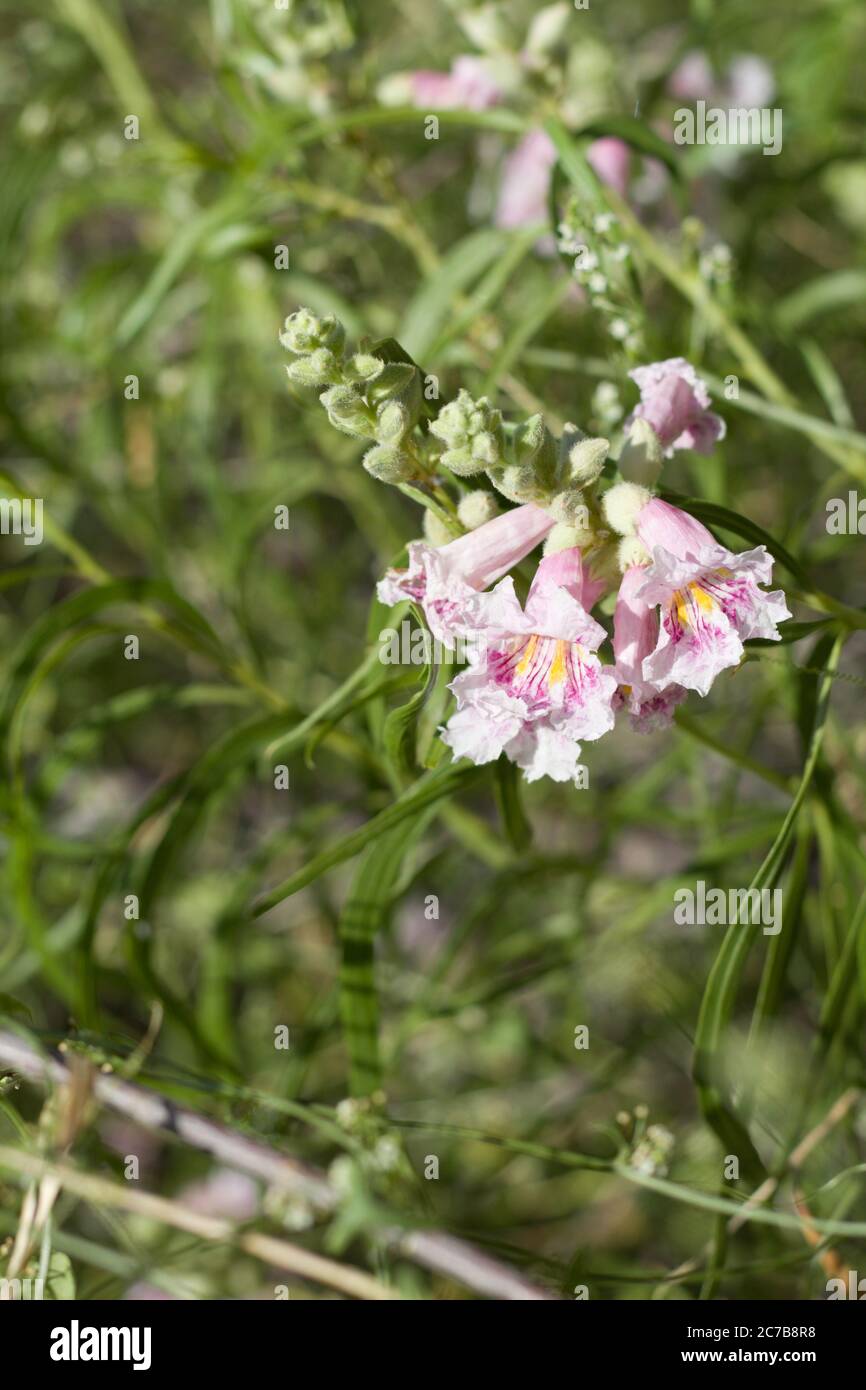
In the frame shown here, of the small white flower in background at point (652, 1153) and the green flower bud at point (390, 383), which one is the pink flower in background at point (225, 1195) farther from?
the green flower bud at point (390, 383)

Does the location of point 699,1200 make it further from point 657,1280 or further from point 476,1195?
point 476,1195

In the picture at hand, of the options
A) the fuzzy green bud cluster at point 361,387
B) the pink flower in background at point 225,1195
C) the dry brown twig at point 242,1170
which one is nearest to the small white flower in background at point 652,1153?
the dry brown twig at point 242,1170

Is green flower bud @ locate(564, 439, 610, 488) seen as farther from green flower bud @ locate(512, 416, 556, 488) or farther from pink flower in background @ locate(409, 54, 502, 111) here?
pink flower in background @ locate(409, 54, 502, 111)

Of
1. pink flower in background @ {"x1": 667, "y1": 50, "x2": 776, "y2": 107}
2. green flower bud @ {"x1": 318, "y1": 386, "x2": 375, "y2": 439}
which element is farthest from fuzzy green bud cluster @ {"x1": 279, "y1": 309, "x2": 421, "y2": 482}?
pink flower in background @ {"x1": 667, "y1": 50, "x2": 776, "y2": 107}

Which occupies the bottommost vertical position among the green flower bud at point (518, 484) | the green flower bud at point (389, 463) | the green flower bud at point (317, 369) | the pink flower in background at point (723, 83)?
the green flower bud at point (518, 484)

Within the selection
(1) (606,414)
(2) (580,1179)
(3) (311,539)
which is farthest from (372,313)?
(2) (580,1179)

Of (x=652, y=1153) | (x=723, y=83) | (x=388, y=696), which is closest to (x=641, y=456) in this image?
(x=388, y=696)
